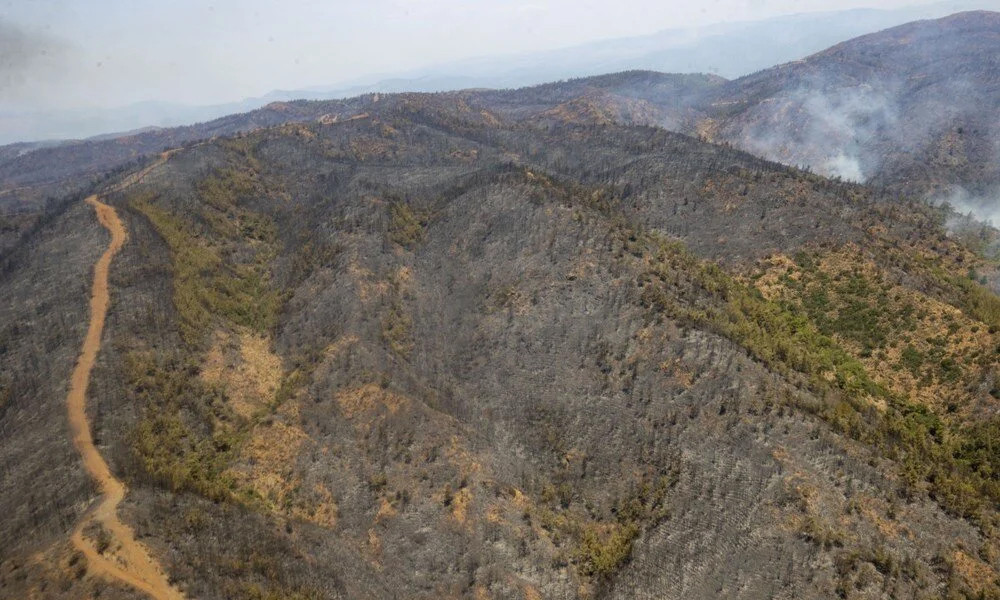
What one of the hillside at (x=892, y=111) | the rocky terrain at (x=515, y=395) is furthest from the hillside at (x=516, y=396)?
the hillside at (x=892, y=111)

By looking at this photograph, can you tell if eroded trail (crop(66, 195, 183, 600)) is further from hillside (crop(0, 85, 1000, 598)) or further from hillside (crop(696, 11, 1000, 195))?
hillside (crop(696, 11, 1000, 195))

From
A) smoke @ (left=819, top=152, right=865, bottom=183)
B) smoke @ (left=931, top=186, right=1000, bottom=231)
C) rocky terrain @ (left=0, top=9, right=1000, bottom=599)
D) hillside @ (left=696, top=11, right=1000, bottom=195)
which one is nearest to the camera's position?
rocky terrain @ (left=0, top=9, right=1000, bottom=599)

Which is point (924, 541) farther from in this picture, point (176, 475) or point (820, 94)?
point (820, 94)

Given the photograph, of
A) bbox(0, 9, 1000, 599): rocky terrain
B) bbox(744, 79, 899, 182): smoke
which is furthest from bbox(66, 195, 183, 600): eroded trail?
bbox(744, 79, 899, 182): smoke

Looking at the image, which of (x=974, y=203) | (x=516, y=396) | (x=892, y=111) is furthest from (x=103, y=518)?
(x=892, y=111)

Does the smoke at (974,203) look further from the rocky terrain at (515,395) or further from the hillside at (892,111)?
the rocky terrain at (515,395)

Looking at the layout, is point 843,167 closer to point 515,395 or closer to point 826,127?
point 826,127

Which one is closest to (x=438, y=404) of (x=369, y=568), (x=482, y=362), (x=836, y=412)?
(x=482, y=362)
